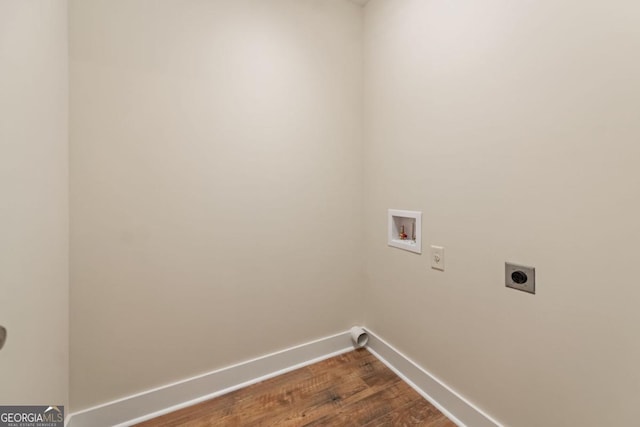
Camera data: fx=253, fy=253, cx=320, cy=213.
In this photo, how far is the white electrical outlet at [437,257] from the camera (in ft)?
4.39

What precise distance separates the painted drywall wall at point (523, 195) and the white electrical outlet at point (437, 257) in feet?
0.11

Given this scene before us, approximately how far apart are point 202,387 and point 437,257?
1494 millimetres

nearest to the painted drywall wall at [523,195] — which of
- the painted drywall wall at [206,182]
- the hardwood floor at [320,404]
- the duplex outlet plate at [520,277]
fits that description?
the duplex outlet plate at [520,277]

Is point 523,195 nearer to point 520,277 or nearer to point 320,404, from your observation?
point 520,277

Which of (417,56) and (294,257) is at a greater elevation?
(417,56)

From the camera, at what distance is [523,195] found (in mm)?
1007

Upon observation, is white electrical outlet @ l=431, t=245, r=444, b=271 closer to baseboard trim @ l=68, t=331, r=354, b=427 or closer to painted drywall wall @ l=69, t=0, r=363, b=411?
painted drywall wall @ l=69, t=0, r=363, b=411

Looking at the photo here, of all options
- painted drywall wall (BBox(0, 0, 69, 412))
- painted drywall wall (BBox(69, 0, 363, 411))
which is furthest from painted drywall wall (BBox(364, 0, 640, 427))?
painted drywall wall (BBox(0, 0, 69, 412))

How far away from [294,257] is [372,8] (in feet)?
5.92

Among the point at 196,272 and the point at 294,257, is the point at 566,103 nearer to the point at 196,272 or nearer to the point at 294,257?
the point at 294,257

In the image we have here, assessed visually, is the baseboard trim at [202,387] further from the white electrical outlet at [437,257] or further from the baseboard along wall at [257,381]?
the white electrical outlet at [437,257]

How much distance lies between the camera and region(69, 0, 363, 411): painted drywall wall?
1188 mm

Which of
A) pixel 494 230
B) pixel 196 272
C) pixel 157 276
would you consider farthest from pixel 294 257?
pixel 494 230

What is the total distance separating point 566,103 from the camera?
34.9 inches
